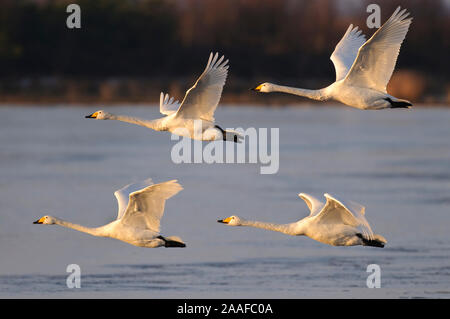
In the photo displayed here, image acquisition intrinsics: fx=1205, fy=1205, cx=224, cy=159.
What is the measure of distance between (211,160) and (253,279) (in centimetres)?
1211

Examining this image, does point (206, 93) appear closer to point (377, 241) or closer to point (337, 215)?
point (337, 215)

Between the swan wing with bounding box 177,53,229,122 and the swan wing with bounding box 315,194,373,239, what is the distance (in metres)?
→ 1.83

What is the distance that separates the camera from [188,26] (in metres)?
57.5

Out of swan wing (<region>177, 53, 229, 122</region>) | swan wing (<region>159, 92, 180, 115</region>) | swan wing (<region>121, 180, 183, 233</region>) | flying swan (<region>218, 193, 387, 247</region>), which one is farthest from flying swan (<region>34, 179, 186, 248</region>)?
swan wing (<region>159, 92, 180, 115</region>)

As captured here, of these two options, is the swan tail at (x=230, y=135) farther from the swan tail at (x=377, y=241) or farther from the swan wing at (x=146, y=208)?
the swan tail at (x=377, y=241)

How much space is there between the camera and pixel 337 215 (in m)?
14.2

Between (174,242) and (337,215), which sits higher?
(337,215)

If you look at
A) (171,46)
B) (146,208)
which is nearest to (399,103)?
(146,208)

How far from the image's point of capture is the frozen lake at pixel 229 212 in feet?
52.1

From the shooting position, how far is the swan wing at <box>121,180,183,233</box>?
13859 mm

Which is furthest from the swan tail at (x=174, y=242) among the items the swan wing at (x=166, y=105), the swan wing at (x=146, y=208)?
the swan wing at (x=166, y=105)

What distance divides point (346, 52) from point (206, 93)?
2671mm

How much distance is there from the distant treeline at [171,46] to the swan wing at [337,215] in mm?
27704

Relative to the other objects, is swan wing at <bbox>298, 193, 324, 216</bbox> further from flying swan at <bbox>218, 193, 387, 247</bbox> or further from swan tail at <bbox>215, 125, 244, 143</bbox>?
swan tail at <bbox>215, 125, 244, 143</bbox>
